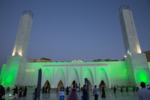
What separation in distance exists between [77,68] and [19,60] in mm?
15015

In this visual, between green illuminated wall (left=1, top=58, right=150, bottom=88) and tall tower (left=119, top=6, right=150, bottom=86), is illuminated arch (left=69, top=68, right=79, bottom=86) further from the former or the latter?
tall tower (left=119, top=6, right=150, bottom=86)

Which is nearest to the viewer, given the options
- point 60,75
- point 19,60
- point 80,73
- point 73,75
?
point 19,60

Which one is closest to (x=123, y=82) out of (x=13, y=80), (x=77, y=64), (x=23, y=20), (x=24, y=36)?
(x=77, y=64)

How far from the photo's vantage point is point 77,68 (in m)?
27.7

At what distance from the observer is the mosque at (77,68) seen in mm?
24172

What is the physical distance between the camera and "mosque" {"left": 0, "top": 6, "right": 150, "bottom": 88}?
24.2 metres

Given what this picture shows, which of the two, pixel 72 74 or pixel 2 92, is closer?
pixel 2 92

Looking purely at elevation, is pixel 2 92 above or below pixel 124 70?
below

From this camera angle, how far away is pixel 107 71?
26.6 metres

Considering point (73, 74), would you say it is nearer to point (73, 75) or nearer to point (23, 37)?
point (73, 75)

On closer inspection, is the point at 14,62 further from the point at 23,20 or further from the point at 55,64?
the point at 23,20

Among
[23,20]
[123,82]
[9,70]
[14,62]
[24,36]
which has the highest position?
[23,20]

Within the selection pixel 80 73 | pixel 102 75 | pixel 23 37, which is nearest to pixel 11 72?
pixel 23 37

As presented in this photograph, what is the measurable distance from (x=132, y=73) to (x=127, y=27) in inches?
468
